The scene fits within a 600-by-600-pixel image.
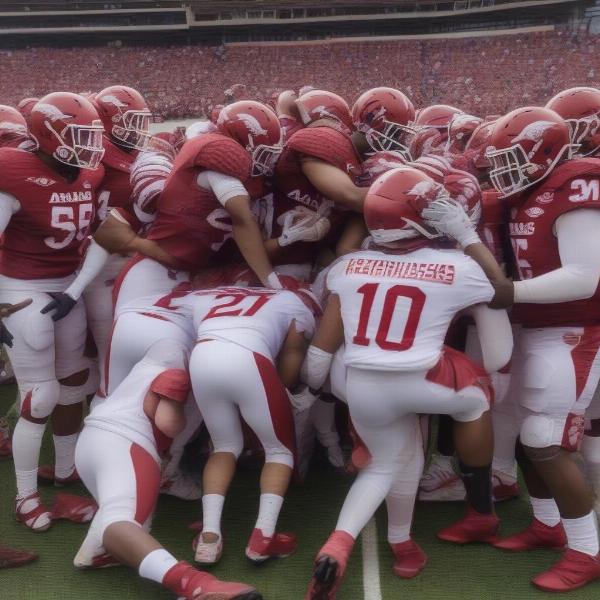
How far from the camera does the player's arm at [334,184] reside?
2.73 metres

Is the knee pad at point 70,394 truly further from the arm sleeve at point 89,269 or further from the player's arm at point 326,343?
the player's arm at point 326,343

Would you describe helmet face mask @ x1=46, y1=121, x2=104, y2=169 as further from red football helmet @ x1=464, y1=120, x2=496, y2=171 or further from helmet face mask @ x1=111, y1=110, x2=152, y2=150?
red football helmet @ x1=464, y1=120, x2=496, y2=171

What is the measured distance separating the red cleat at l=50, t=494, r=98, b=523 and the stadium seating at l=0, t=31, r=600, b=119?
16626 millimetres

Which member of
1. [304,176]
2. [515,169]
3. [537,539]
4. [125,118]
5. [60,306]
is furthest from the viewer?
[125,118]

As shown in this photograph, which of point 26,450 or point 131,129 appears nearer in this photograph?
point 26,450

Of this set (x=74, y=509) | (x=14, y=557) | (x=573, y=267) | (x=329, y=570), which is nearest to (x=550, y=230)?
(x=573, y=267)

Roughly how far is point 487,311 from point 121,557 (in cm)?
144

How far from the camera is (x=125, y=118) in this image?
3355mm

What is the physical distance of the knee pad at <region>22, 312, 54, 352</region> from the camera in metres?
2.74

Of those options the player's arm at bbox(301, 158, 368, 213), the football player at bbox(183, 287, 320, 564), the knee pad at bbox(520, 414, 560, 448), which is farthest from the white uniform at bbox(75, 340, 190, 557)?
the knee pad at bbox(520, 414, 560, 448)

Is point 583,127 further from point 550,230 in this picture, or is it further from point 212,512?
point 212,512

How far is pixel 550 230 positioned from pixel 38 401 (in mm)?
2117

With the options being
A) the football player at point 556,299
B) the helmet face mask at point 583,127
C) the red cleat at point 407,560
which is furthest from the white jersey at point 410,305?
the helmet face mask at point 583,127

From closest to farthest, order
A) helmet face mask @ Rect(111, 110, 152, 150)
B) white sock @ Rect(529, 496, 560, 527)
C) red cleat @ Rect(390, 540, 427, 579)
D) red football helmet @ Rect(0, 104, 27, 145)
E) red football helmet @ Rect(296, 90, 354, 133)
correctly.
Result: red cleat @ Rect(390, 540, 427, 579) → white sock @ Rect(529, 496, 560, 527) → red football helmet @ Rect(296, 90, 354, 133) → helmet face mask @ Rect(111, 110, 152, 150) → red football helmet @ Rect(0, 104, 27, 145)
